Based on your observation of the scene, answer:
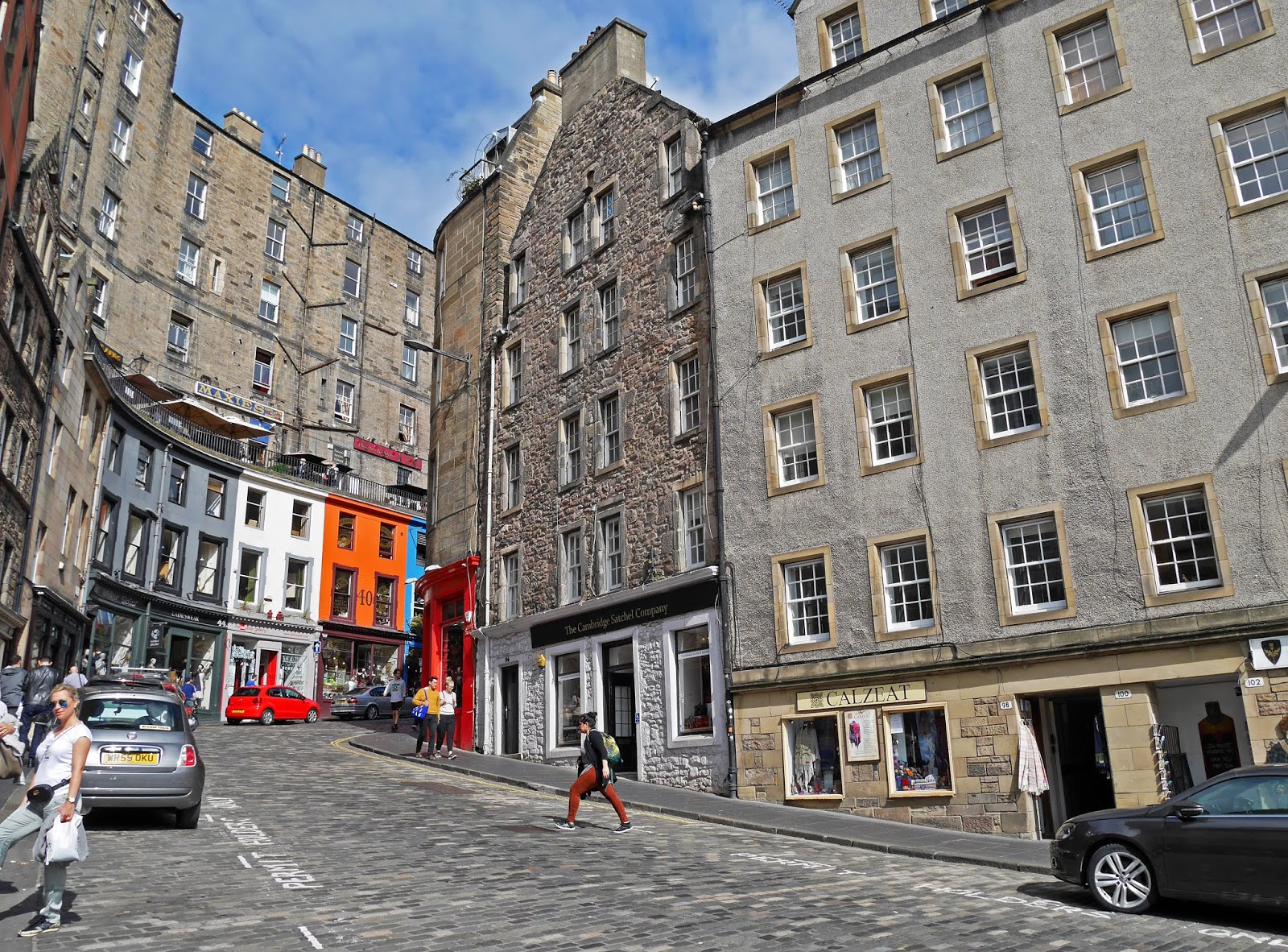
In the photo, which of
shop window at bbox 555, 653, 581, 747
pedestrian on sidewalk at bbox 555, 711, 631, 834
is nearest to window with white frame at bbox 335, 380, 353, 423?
shop window at bbox 555, 653, 581, 747

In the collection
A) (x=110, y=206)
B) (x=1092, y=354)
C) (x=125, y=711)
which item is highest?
(x=110, y=206)

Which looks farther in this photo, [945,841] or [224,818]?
[945,841]

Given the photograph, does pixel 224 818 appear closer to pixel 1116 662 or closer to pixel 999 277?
pixel 1116 662

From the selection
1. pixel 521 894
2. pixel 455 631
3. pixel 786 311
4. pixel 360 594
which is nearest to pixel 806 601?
pixel 786 311

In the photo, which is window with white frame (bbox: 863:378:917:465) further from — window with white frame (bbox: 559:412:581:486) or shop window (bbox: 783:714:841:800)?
window with white frame (bbox: 559:412:581:486)

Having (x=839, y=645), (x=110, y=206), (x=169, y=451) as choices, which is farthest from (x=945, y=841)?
(x=110, y=206)

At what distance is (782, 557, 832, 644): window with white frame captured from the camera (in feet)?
62.6

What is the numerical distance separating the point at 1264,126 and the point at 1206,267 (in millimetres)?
2360

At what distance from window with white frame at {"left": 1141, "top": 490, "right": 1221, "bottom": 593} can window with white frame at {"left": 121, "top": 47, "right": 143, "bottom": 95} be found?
4316 cm

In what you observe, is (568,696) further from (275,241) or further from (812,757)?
(275,241)

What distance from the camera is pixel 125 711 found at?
13.0 meters

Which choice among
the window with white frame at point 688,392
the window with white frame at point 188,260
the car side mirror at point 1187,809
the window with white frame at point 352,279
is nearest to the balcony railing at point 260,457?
the window with white frame at point 188,260

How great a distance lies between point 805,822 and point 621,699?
830cm

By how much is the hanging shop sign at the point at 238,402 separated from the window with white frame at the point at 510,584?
901 inches
